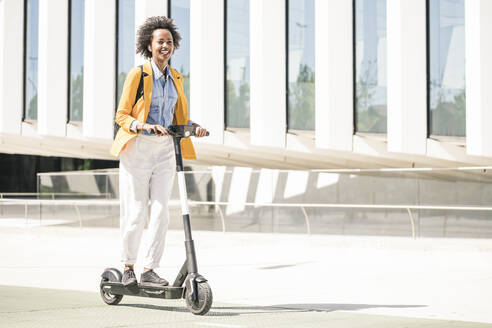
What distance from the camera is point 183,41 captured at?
2339cm

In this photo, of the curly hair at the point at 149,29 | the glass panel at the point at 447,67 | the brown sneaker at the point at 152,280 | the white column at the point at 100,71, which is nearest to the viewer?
the brown sneaker at the point at 152,280

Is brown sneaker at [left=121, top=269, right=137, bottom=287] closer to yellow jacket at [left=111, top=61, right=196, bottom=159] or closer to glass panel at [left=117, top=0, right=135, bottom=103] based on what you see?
yellow jacket at [left=111, top=61, right=196, bottom=159]

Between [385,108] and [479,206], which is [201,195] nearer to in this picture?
[385,108]

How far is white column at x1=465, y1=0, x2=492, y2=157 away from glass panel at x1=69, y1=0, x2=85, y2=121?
12.8m

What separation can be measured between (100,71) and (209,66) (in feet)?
13.7

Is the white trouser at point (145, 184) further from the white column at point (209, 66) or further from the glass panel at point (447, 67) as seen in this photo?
the white column at point (209, 66)

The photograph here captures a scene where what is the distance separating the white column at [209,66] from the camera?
2247 centimetres

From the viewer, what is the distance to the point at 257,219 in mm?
16625

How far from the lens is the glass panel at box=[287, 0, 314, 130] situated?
2136cm

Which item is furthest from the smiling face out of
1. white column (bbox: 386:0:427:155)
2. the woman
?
white column (bbox: 386:0:427:155)

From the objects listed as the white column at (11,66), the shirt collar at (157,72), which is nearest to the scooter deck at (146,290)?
the shirt collar at (157,72)

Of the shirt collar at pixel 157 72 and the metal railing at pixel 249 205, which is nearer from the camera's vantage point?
the shirt collar at pixel 157 72

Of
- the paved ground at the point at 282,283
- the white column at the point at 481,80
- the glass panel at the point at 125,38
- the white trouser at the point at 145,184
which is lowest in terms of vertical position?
the paved ground at the point at 282,283

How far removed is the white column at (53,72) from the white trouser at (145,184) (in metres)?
20.6
